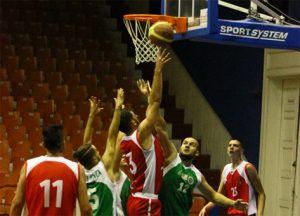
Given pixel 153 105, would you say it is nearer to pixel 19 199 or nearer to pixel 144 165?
pixel 144 165

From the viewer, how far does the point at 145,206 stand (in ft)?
15.3

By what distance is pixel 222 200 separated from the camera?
5.13 metres

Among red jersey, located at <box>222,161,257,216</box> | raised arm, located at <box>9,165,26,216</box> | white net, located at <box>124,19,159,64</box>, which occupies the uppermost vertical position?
white net, located at <box>124,19,159,64</box>

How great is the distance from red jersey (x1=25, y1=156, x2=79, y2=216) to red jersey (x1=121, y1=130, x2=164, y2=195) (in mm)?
577

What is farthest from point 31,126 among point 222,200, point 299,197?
point 222,200

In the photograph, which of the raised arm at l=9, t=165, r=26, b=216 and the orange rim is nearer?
the raised arm at l=9, t=165, r=26, b=216

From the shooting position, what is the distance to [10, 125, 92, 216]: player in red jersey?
13.6ft

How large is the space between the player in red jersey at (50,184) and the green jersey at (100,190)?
0.62m

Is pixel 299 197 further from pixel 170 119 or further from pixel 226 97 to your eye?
pixel 170 119

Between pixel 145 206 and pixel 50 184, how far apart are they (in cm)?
83

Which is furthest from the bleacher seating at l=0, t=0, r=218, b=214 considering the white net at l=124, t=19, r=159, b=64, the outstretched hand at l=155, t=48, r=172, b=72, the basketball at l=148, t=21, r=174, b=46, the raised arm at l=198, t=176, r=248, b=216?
the outstretched hand at l=155, t=48, r=172, b=72

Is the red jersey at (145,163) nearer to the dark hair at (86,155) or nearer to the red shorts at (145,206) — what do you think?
the red shorts at (145,206)

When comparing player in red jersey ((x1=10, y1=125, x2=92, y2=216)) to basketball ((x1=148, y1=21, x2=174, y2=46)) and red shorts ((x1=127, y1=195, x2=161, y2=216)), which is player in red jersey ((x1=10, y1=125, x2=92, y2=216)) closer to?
red shorts ((x1=127, y1=195, x2=161, y2=216))

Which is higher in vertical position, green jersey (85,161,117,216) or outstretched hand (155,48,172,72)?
outstretched hand (155,48,172,72)
